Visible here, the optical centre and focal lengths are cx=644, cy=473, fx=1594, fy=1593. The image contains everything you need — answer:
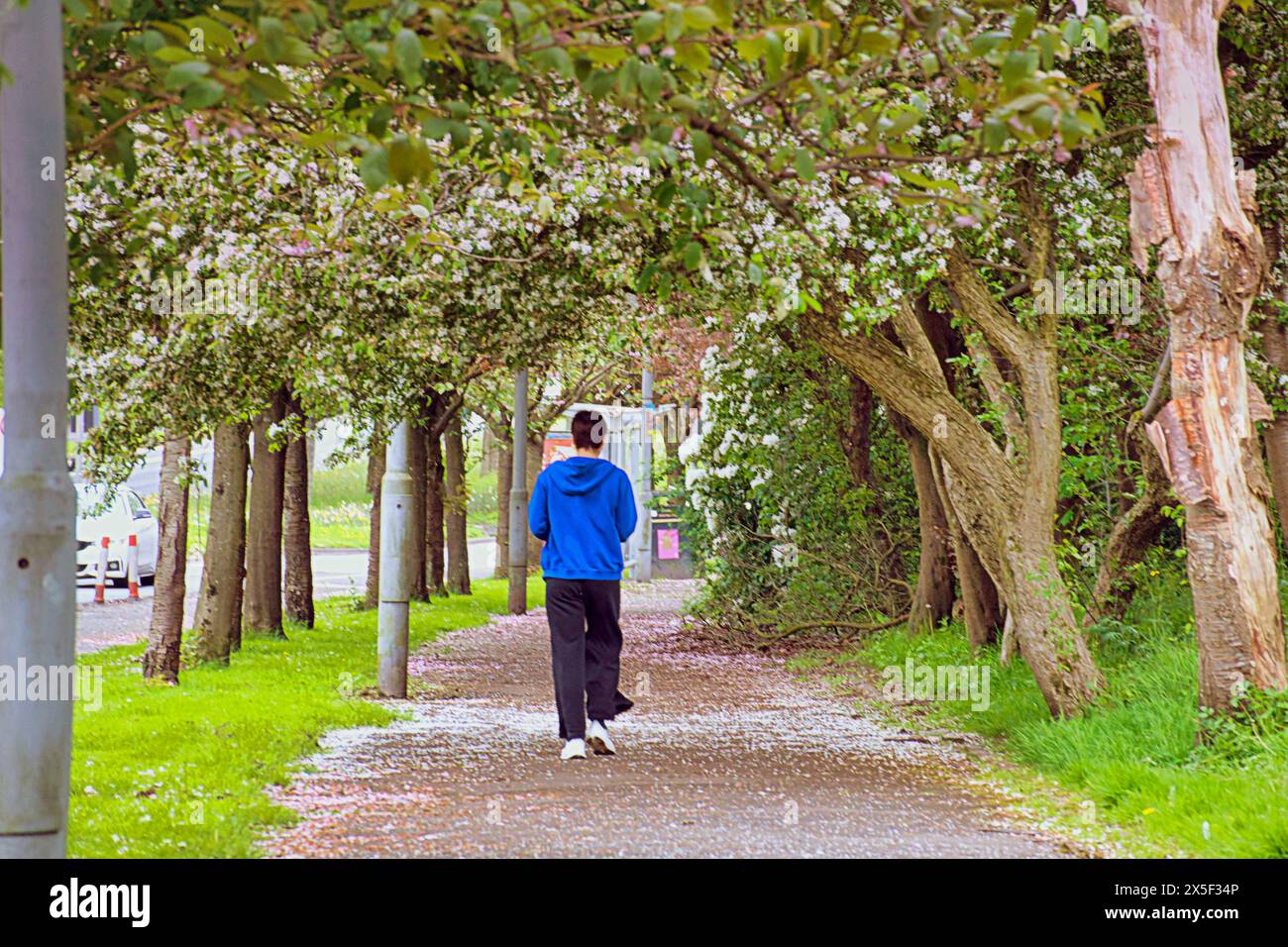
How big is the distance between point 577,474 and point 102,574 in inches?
747

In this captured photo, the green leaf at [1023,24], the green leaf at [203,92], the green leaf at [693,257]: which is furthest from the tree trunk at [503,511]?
the green leaf at [203,92]

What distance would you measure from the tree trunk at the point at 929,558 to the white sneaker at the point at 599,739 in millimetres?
6178

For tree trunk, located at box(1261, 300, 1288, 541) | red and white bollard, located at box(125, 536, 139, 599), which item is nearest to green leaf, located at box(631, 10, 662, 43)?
tree trunk, located at box(1261, 300, 1288, 541)

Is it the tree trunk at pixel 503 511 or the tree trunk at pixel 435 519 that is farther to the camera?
the tree trunk at pixel 503 511

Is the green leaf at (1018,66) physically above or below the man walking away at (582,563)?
Answer: above

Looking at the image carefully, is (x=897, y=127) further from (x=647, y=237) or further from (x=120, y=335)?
(x=120, y=335)

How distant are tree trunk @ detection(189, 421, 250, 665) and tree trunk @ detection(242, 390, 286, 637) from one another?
1.90m

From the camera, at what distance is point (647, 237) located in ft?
36.3

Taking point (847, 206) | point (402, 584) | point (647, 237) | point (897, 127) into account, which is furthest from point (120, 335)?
point (897, 127)

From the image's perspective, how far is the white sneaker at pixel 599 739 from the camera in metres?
9.91

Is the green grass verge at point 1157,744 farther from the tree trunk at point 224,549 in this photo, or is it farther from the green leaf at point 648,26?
the tree trunk at point 224,549

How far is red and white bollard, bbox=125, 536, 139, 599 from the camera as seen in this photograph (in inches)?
1076

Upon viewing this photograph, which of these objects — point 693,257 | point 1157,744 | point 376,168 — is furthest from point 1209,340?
point 376,168

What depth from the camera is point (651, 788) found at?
859 cm
